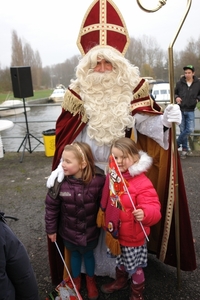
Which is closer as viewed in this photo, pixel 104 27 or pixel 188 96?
pixel 104 27

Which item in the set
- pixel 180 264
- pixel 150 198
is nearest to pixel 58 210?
pixel 150 198

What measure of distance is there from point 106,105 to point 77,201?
76 cm

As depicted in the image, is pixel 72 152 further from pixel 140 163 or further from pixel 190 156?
pixel 190 156

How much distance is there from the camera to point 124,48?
2.22 metres

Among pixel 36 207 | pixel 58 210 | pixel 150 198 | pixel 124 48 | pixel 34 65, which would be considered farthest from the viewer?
pixel 34 65

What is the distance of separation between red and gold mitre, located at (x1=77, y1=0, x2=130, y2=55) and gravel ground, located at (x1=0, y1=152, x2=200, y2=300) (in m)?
1.98

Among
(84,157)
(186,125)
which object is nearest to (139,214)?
(84,157)

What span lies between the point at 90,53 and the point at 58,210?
1223mm

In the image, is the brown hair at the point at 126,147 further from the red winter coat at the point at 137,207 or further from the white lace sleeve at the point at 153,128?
the white lace sleeve at the point at 153,128

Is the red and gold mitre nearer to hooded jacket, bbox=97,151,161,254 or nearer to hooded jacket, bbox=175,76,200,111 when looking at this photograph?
hooded jacket, bbox=97,151,161,254

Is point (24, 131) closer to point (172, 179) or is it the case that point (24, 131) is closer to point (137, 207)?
point (172, 179)

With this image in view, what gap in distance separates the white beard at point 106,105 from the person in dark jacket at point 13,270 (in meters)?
0.97

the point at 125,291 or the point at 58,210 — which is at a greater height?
the point at 58,210

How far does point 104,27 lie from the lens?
2154 mm
